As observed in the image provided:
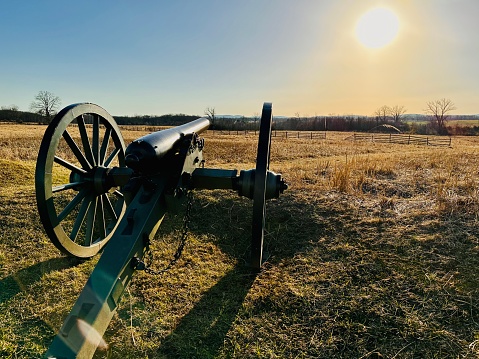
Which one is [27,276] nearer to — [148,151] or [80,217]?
[80,217]

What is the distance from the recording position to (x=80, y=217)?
4.17 m

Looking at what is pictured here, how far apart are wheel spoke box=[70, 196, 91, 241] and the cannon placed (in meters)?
0.01

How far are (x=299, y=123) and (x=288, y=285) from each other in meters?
74.6

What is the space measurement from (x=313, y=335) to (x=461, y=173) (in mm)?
7713

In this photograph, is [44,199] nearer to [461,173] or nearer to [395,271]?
[395,271]

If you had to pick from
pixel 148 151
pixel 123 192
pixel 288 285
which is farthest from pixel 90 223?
pixel 288 285

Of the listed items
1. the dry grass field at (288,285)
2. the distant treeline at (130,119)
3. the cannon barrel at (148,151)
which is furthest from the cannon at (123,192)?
the distant treeline at (130,119)

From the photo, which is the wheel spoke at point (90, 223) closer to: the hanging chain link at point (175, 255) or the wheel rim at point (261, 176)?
the hanging chain link at point (175, 255)

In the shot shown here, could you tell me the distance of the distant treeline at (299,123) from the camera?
58062 millimetres

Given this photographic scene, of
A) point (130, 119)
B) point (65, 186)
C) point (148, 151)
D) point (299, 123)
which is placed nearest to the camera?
point (148, 151)

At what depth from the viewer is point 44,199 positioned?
141 inches

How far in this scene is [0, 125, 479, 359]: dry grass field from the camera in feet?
10.4

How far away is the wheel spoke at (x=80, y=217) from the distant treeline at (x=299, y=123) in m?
49.6

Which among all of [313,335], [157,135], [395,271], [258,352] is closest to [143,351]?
[258,352]
